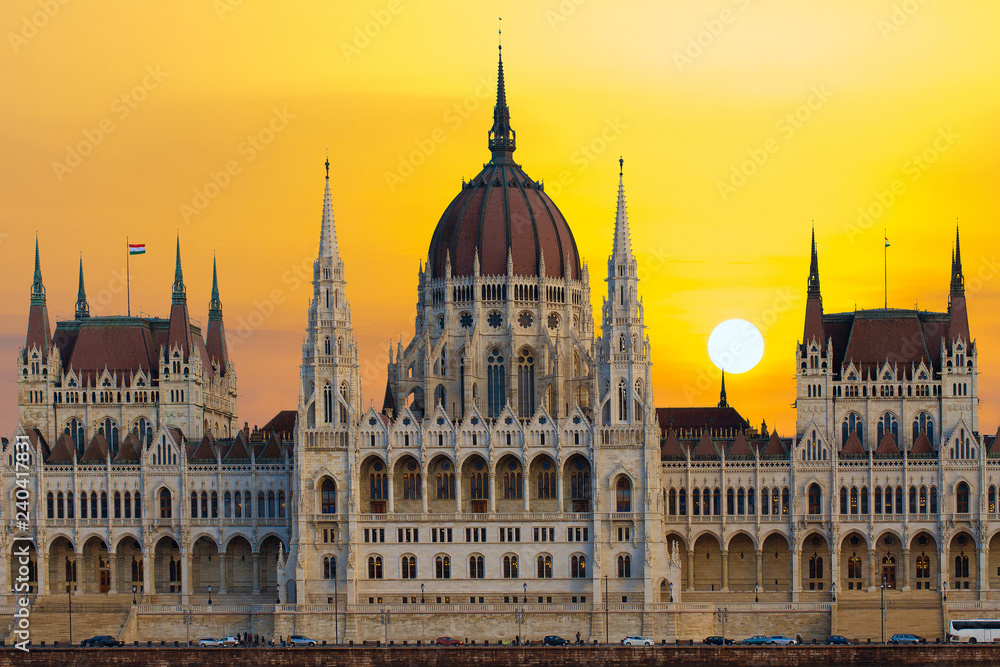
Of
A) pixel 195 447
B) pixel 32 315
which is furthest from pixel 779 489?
pixel 32 315

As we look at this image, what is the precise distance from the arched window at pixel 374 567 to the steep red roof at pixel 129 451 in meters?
21.1

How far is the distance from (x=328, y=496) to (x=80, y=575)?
21.1 metres

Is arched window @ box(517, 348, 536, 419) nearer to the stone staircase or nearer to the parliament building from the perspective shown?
the parliament building

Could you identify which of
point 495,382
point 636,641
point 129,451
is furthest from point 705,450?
point 129,451

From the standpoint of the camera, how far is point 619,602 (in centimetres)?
16288

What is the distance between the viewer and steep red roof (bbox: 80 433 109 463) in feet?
577

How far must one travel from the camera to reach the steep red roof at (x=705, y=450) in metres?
173

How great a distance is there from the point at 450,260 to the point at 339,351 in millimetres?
17359

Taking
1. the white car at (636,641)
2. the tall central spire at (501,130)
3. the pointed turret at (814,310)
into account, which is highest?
the tall central spire at (501,130)

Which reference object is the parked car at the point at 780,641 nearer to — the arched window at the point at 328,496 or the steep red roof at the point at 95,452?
the arched window at the point at 328,496

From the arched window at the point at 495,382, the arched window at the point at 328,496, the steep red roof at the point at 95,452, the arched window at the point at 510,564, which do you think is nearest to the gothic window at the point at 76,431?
the steep red roof at the point at 95,452

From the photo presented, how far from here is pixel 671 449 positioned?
17362 centimetres

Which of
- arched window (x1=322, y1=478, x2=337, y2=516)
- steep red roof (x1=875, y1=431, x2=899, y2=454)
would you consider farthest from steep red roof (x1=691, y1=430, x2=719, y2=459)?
arched window (x1=322, y1=478, x2=337, y2=516)

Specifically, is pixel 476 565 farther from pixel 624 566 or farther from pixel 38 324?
pixel 38 324
